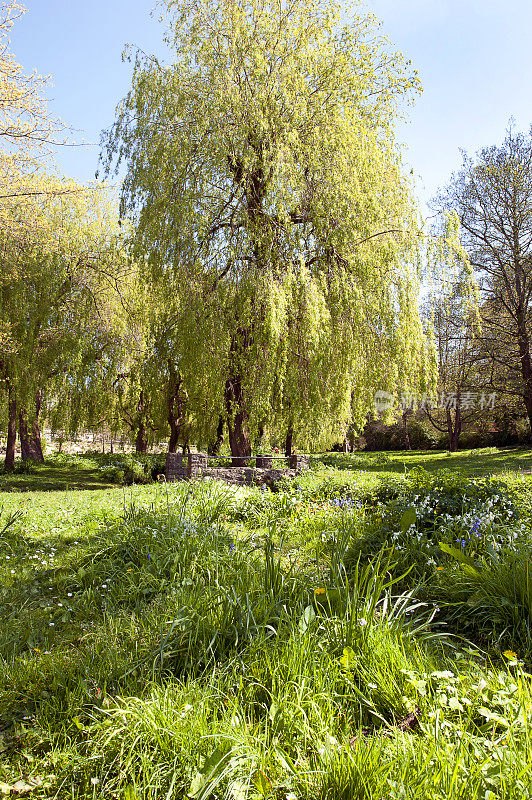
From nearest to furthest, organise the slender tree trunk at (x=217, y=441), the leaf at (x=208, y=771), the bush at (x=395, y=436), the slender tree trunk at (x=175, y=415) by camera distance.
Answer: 1. the leaf at (x=208, y=771)
2. the slender tree trunk at (x=217, y=441)
3. the slender tree trunk at (x=175, y=415)
4. the bush at (x=395, y=436)

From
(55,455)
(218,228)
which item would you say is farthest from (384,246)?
(55,455)

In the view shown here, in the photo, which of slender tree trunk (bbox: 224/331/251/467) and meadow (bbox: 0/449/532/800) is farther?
slender tree trunk (bbox: 224/331/251/467)

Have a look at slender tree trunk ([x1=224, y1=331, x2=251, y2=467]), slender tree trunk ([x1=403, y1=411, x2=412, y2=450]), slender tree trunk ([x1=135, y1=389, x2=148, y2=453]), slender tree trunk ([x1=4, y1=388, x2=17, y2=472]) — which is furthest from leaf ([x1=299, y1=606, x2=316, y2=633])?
slender tree trunk ([x1=403, y1=411, x2=412, y2=450])

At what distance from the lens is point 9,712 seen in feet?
6.95

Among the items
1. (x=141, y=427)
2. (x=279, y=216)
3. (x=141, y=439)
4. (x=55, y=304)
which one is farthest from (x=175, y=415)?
(x=279, y=216)

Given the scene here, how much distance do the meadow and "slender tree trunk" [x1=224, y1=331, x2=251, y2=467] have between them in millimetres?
5606

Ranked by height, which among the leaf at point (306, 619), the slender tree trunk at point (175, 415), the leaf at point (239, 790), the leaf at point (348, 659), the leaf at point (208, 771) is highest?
the slender tree trunk at point (175, 415)

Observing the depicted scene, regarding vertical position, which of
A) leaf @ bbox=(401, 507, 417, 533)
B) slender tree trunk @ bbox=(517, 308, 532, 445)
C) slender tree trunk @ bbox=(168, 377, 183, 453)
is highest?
slender tree trunk @ bbox=(517, 308, 532, 445)

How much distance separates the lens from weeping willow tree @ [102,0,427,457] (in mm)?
8812

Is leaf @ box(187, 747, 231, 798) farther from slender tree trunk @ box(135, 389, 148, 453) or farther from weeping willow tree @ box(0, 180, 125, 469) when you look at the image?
slender tree trunk @ box(135, 389, 148, 453)

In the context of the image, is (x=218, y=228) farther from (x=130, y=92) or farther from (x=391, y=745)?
(x=391, y=745)

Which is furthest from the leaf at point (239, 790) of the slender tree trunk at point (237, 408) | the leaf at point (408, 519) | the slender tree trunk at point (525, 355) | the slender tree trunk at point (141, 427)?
the slender tree trunk at point (525, 355)

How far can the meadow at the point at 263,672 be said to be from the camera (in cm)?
160

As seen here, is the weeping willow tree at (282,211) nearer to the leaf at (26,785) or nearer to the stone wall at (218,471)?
the stone wall at (218,471)
